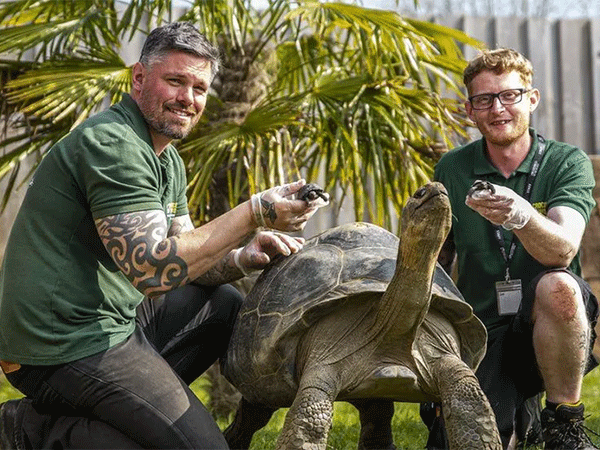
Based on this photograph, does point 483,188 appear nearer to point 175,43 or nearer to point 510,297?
point 510,297

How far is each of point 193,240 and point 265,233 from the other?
0.70 meters

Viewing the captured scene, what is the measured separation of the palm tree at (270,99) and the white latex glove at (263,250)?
1.24 meters

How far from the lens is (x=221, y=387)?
18.3 feet

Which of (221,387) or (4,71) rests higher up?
(4,71)

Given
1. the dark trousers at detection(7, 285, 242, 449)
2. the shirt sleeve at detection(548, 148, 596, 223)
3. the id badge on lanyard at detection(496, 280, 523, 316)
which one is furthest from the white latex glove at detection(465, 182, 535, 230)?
the dark trousers at detection(7, 285, 242, 449)

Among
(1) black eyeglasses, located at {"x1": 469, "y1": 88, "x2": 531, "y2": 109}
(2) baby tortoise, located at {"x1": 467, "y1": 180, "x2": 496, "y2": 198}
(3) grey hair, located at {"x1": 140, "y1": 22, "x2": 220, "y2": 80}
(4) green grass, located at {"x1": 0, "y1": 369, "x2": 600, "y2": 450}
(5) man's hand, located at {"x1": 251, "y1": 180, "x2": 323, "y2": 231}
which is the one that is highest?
(3) grey hair, located at {"x1": 140, "y1": 22, "x2": 220, "y2": 80}

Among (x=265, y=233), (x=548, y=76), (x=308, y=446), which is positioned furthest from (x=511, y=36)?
(x=308, y=446)

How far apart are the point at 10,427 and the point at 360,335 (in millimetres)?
1235

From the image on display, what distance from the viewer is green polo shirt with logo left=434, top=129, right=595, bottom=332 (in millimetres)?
4047

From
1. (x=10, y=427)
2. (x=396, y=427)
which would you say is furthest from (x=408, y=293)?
(x=396, y=427)

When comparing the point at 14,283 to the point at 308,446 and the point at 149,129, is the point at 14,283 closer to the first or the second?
the point at 149,129

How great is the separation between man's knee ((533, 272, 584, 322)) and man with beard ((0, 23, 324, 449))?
3.34 ft

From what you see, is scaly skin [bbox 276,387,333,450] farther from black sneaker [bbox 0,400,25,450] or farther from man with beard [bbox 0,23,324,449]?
black sneaker [bbox 0,400,25,450]

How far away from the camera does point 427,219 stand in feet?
10.2
